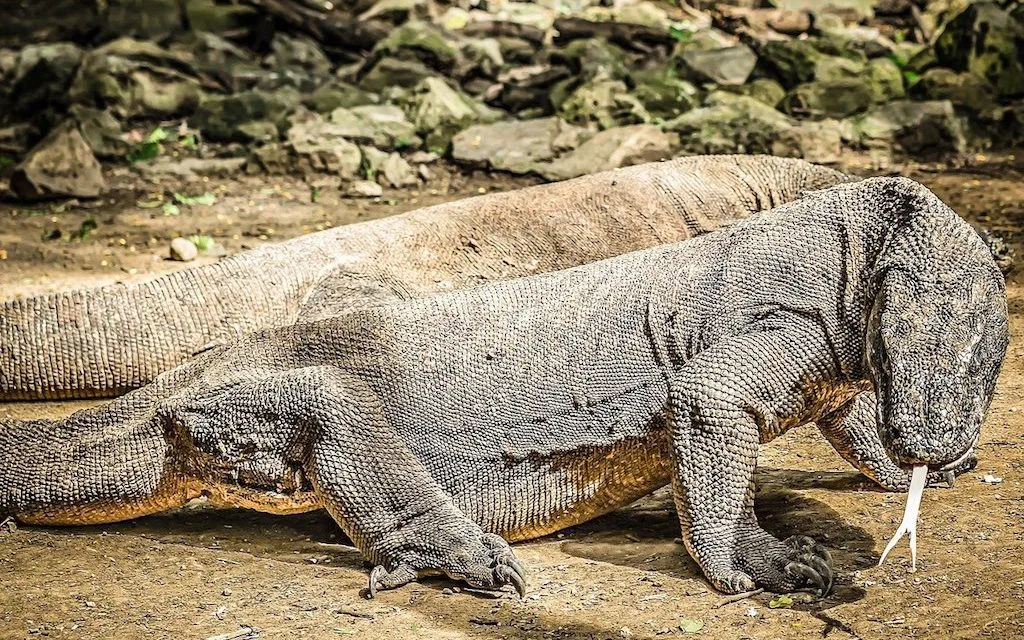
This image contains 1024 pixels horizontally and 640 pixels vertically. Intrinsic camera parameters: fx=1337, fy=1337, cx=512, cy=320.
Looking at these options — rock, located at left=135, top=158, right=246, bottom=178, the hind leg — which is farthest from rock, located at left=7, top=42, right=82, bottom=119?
the hind leg

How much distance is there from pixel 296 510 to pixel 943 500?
7.28ft

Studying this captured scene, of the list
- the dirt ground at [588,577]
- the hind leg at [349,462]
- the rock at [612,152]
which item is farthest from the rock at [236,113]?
the hind leg at [349,462]

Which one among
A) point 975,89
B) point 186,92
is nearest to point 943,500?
point 975,89

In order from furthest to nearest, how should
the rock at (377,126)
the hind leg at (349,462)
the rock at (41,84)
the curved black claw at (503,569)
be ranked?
the rock at (41,84), the rock at (377,126), the hind leg at (349,462), the curved black claw at (503,569)

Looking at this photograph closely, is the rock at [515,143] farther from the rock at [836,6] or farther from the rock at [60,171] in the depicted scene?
the rock at [836,6]

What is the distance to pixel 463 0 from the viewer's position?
16.1 m

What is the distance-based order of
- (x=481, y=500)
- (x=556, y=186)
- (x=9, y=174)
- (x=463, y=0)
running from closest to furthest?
(x=481, y=500) → (x=556, y=186) → (x=9, y=174) → (x=463, y=0)

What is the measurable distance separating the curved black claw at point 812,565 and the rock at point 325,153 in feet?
23.5

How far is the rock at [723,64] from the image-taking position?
1252cm

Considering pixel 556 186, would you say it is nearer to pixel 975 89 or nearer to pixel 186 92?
pixel 975 89

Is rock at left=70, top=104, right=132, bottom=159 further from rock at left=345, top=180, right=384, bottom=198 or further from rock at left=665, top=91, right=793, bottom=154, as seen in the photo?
rock at left=665, top=91, right=793, bottom=154

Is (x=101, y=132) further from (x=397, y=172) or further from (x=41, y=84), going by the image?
(x=397, y=172)

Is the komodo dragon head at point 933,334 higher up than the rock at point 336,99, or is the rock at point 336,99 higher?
the komodo dragon head at point 933,334

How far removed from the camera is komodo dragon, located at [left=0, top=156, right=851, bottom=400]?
6.51 metres
